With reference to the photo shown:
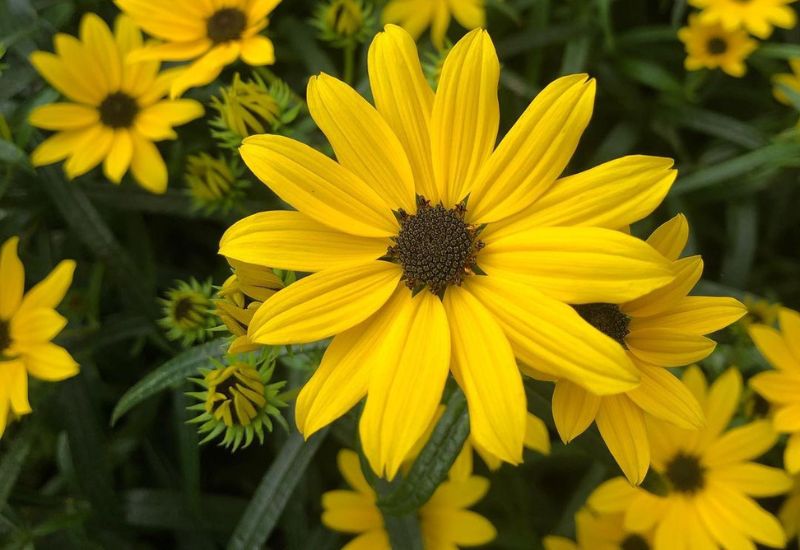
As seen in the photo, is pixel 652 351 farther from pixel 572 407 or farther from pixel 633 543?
pixel 633 543

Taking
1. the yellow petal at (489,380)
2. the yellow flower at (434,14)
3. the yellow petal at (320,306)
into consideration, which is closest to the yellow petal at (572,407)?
the yellow petal at (489,380)

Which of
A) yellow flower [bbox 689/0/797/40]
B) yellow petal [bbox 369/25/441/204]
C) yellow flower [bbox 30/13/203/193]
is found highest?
yellow flower [bbox 689/0/797/40]

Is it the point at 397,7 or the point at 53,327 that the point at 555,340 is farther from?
the point at 397,7

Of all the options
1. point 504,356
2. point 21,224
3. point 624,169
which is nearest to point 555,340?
point 504,356

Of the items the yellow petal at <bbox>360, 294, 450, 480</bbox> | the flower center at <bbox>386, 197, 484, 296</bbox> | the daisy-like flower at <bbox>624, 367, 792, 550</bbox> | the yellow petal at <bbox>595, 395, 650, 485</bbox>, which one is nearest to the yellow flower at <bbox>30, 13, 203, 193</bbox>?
the flower center at <bbox>386, 197, 484, 296</bbox>

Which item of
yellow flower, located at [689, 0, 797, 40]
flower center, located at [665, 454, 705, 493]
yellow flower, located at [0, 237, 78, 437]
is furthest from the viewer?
yellow flower, located at [689, 0, 797, 40]

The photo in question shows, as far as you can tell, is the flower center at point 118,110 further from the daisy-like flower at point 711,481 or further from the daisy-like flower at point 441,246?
the daisy-like flower at point 711,481

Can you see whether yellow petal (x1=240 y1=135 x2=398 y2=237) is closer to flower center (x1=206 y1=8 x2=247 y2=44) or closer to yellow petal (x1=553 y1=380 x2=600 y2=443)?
yellow petal (x1=553 y1=380 x2=600 y2=443)

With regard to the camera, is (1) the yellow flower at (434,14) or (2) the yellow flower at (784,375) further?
(1) the yellow flower at (434,14)

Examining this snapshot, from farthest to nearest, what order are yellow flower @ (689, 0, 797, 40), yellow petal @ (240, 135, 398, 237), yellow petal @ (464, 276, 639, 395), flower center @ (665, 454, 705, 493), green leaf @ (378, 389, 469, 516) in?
yellow flower @ (689, 0, 797, 40) < flower center @ (665, 454, 705, 493) < green leaf @ (378, 389, 469, 516) < yellow petal @ (240, 135, 398, 237) < yellow petal @ (464, 276, 639, 395)
